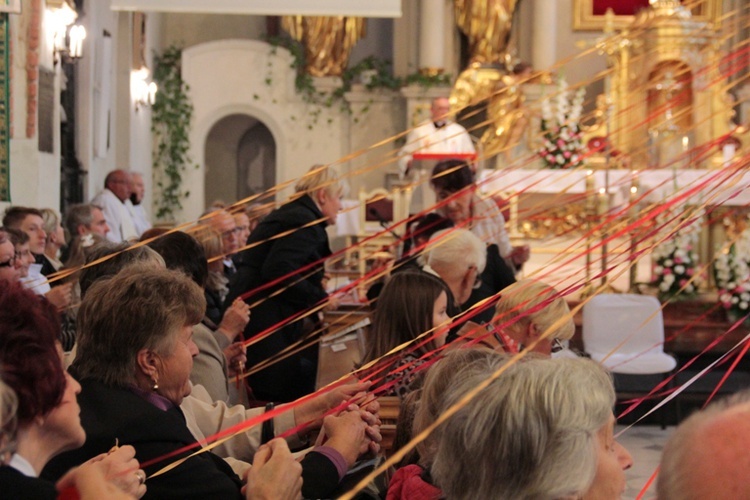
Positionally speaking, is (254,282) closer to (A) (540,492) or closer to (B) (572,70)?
(A) (540,492)

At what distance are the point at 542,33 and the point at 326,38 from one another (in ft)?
8.70

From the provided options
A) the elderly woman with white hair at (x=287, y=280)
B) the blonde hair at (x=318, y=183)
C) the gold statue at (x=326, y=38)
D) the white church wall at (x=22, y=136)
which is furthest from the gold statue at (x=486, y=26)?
the elderly woman with white hair at (x=287, y=280)

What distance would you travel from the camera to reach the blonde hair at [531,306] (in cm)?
345

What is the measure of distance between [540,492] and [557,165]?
960 centimetres

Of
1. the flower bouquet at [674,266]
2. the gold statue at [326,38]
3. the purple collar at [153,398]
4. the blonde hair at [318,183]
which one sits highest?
the gold statue at [326,38]

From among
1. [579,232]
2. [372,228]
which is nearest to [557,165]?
[579,232]

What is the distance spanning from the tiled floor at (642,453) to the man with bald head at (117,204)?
4060 millimetres

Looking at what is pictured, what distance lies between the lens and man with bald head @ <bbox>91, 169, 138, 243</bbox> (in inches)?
342

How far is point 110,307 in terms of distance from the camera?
8.11ft

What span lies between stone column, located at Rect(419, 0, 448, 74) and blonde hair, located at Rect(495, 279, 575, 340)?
10.3 metres

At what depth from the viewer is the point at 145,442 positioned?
7.66ft

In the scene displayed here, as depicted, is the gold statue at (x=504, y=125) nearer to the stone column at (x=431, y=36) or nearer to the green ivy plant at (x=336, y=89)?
the stone column at (x=431, y=36)

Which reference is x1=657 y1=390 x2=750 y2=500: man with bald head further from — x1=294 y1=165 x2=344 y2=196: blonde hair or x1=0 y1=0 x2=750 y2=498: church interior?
x1=0 y1=0 x2=750 y2=498: church interior

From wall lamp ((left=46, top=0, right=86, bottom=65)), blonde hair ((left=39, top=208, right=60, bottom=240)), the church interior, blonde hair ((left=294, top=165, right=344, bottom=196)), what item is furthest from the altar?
wall lamp ((left=46, top=0, right=86, bottom=65))
